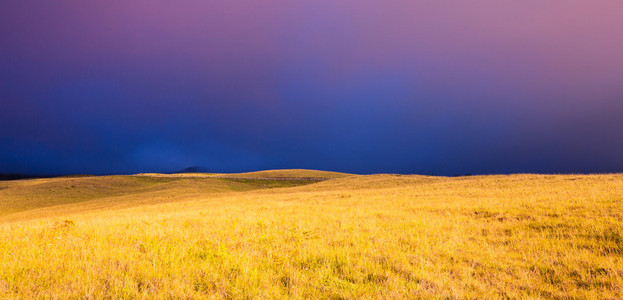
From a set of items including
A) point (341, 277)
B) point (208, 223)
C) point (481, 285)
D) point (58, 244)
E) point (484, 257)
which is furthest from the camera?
point (208, 223)

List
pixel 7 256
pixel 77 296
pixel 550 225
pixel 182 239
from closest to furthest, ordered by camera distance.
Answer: pixel 77 296
pixel 7 256
pixel 182 239
pixel 550 225

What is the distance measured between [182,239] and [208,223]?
10.5ft

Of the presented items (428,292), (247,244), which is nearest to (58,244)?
(247,244)

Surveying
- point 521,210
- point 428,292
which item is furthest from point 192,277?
point 521,210

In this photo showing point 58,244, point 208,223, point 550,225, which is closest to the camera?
point 58,244

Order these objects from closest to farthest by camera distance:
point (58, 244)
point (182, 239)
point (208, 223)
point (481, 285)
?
point (481, 285) < point (58, 244) < point (182, 239) < point (208, 223)

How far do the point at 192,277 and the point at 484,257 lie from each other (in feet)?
20.0

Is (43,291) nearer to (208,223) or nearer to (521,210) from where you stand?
(208,223)

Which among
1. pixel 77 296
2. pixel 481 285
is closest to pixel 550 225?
pixel 481 285

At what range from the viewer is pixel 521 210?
11734mm

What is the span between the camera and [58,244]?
23.5 ft

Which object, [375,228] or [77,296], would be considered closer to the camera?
[77,296]

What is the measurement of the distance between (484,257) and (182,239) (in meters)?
7.62

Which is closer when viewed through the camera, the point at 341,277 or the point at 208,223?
the point at 341,277
